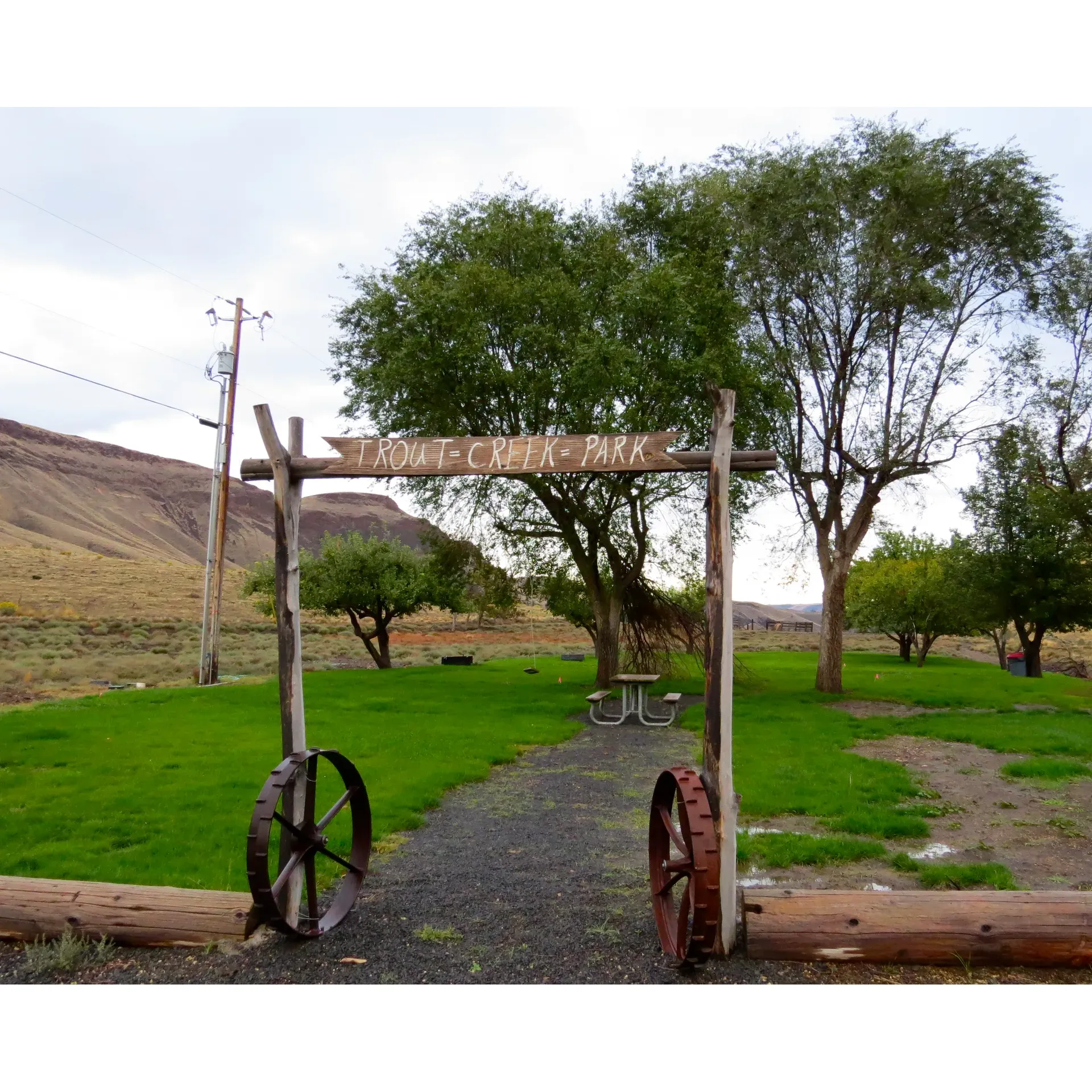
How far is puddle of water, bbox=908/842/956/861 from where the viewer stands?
7.78m

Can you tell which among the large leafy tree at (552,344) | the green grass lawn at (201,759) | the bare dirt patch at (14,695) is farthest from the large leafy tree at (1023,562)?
the bare dirt patch at (14,695)

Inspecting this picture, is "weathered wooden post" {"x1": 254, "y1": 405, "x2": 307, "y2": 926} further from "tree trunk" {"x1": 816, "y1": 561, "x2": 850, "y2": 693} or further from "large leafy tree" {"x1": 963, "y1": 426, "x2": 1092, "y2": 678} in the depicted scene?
"large leafy tree" {"x1": 963, "y1": 426, "x2": 1092, "y2": 678}

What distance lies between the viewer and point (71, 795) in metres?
9.95

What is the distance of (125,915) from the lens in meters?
5.31

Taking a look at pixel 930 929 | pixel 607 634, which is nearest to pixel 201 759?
pixel 930 929

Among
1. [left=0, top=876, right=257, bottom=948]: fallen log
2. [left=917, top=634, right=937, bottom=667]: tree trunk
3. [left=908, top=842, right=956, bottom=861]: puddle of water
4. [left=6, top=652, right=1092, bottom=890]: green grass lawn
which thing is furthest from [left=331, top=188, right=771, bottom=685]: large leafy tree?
[left=917, top=634, right=937, bottom=667]: tree trunk

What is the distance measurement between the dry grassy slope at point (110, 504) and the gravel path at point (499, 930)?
116 metres

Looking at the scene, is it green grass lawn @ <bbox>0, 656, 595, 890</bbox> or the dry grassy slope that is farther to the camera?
the dry grassy slope

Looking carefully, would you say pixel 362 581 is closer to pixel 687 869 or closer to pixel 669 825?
pixel 669 825

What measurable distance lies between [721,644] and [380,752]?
30.5 ft

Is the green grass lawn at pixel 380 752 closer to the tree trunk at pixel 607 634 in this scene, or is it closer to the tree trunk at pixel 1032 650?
the tree trunk at pixel 607 634

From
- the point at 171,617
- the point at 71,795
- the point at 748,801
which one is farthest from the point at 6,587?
the point at 748,801

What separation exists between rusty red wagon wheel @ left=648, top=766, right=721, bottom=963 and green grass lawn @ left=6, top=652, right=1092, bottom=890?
7.10 ft

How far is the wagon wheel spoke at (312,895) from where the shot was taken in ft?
19.2
